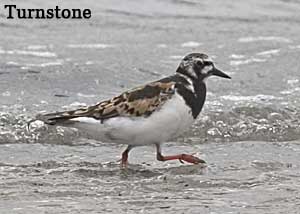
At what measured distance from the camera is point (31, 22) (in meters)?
11.8

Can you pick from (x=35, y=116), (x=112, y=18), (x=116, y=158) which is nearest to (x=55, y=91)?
(x=35, y=116)

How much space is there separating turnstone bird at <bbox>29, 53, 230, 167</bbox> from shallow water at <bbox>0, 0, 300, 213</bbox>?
0.22 m

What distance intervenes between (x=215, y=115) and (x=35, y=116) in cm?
137

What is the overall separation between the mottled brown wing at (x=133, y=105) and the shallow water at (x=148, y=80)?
12.9 inches

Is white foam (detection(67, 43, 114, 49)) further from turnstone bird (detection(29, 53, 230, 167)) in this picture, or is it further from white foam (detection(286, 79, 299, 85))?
turnstone bird (detection(29, 53, 230, 167))

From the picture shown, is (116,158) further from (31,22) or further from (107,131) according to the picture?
(31,22)

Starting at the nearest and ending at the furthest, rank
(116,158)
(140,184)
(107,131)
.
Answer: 1. (140,184)
2. (107,131)
3. (116,158)

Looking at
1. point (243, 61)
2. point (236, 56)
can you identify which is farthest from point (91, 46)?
point (243, 61)

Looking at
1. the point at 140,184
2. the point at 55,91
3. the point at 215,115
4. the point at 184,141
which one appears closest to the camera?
the point at 140,184

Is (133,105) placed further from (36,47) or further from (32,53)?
(36,47)

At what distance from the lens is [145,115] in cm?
610

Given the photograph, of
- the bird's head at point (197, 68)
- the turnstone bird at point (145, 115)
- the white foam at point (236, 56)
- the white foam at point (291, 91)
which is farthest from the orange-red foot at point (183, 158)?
the white foam at point (236, 56)

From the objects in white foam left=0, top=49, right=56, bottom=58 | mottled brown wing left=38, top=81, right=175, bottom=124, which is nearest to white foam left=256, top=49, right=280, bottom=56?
white foam left=0, top=49, right=56, bottom=58

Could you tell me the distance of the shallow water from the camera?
5250mm
